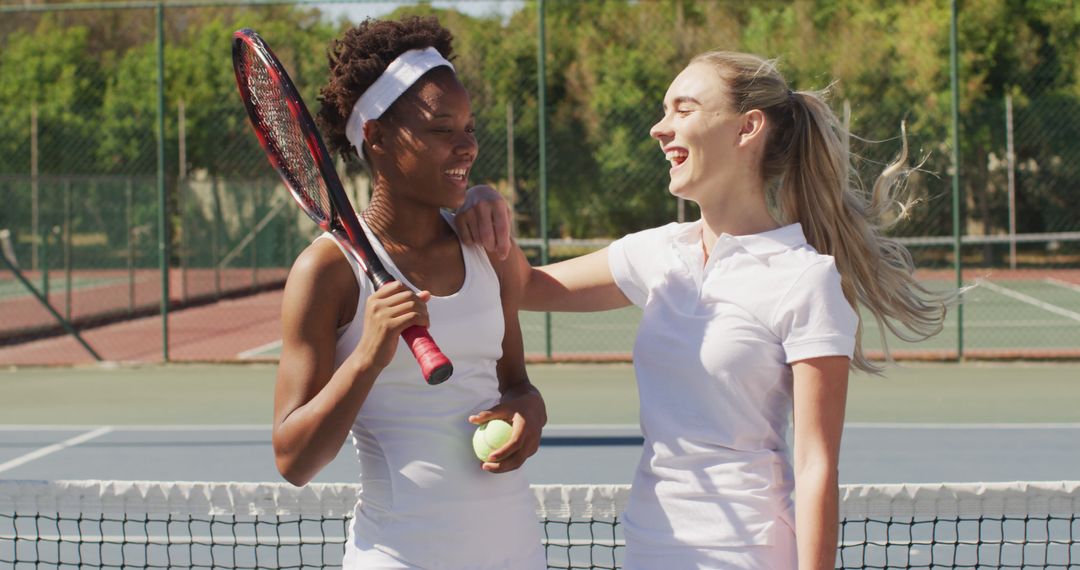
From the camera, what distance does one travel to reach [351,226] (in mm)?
2000

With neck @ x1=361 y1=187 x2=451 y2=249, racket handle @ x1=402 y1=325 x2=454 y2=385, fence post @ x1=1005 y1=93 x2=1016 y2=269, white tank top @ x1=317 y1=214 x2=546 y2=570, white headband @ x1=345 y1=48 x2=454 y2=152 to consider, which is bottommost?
white tank top @ x1=317 y1=214 x2=546 y2=570

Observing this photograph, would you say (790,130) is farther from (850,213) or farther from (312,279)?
(312,279)

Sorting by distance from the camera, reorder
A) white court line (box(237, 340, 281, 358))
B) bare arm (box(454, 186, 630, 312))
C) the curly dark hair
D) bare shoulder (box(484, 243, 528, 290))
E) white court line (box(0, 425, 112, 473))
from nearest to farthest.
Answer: the curly dark hair → bare shoulder (box(484, 243, 528, 290)) → bare arm (box(454, 186, 630, 312)) → white court line (box(0, 425, 112, 473)) → white court line (box(237, 340, 281, 358))

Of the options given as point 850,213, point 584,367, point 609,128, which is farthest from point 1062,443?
point 609,128

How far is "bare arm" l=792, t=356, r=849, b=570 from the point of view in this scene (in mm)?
1878

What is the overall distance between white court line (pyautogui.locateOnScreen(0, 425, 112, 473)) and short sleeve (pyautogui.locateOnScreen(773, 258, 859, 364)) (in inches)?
216

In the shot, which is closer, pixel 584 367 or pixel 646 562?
pixel 646 562

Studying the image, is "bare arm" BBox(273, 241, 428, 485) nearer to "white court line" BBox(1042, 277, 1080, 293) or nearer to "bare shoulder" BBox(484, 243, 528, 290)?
"bare shoulder" BBox(484, 243, 528, 290)

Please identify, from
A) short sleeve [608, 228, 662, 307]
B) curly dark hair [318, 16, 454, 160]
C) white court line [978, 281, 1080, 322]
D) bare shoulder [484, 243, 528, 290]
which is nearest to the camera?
curly dark hair [318, 16, 454, 160]

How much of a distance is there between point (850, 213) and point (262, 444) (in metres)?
5.42

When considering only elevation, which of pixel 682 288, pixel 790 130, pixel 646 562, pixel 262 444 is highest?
pixel 790 130

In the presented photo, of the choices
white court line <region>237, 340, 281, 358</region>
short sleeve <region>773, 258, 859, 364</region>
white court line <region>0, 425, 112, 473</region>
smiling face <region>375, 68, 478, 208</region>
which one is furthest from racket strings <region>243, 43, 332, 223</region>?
white court line <region>237, 340, 281, 358</region>

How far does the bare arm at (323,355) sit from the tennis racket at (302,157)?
37 mm

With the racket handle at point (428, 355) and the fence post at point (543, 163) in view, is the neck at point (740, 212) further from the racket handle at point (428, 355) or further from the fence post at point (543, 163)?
the fence post at point (543, 163)
